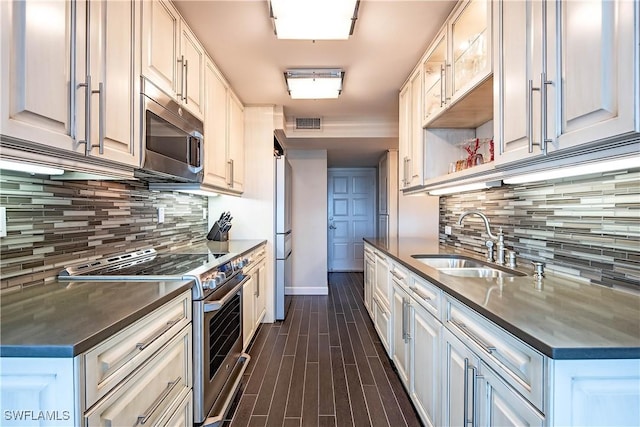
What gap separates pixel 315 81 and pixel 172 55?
4.16ft

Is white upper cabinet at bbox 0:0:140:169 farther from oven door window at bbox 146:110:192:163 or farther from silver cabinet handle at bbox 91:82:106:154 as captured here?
oven door window at bbox 146:110:192:163

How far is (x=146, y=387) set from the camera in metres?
1.11

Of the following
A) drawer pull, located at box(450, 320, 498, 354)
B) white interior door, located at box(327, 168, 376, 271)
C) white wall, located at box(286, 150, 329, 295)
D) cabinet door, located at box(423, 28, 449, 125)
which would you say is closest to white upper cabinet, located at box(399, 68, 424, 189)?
cabinet door, located at box(423, 28, 449, 125)

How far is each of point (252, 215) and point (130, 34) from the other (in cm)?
230

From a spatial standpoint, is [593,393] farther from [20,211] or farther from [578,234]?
[20,211]

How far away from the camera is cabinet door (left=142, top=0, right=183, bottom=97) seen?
166cm

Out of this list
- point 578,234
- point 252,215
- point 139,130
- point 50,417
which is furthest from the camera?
point 252,215

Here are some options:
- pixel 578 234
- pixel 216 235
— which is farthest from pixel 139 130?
pixel 578 234

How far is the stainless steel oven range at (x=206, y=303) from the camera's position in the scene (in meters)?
1.56

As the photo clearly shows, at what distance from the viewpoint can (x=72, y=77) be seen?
3.81 ft

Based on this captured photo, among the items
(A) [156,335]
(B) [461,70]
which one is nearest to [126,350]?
(A) [156,335]

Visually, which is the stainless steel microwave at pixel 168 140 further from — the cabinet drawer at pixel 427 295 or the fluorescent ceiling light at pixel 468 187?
the fluorescent ceiling light at pixel 468 187

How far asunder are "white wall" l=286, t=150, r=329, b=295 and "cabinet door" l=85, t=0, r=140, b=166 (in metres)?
3.43

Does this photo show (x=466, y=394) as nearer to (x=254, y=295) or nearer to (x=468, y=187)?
(x=468, y=187)
